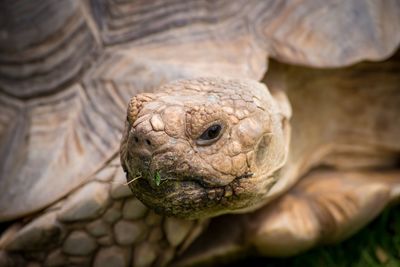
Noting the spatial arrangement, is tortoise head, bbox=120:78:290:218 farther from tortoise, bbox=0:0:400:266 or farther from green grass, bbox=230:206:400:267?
green grass, bbox=230:206:400:267

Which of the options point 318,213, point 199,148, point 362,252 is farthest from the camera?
point 362,252

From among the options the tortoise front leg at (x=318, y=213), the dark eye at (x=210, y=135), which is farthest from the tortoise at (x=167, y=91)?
the dark eye at (x=210, y=135)

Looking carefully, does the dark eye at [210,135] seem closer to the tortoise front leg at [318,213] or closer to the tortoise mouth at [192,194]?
the tortoise mouth at [192,194]

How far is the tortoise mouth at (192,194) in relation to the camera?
7.43ft

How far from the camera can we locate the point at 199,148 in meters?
2.25

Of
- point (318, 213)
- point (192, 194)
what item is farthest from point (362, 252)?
point (192, 194)

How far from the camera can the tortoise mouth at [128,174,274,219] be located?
2.27m

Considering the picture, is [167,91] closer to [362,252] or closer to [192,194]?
[192,194]

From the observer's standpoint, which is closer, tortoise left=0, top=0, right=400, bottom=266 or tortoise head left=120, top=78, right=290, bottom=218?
tortoise head left=120, top=78, right=290, bottom=218

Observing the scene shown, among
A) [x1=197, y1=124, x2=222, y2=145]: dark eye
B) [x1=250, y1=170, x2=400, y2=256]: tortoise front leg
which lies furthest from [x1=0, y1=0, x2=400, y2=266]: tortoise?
[x1=197, y1=124, x2=222, y2=145]: dark eye

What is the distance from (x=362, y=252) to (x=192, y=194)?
3.75ft

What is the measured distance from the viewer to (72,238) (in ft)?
9.14

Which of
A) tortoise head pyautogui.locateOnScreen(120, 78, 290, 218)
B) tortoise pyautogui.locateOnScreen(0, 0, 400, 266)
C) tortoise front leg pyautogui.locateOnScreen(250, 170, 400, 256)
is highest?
tortoise head pyautogui.locateOnScreen(120, 78, 290, 218)

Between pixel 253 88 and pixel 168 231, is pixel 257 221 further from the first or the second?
pixel 253 88
